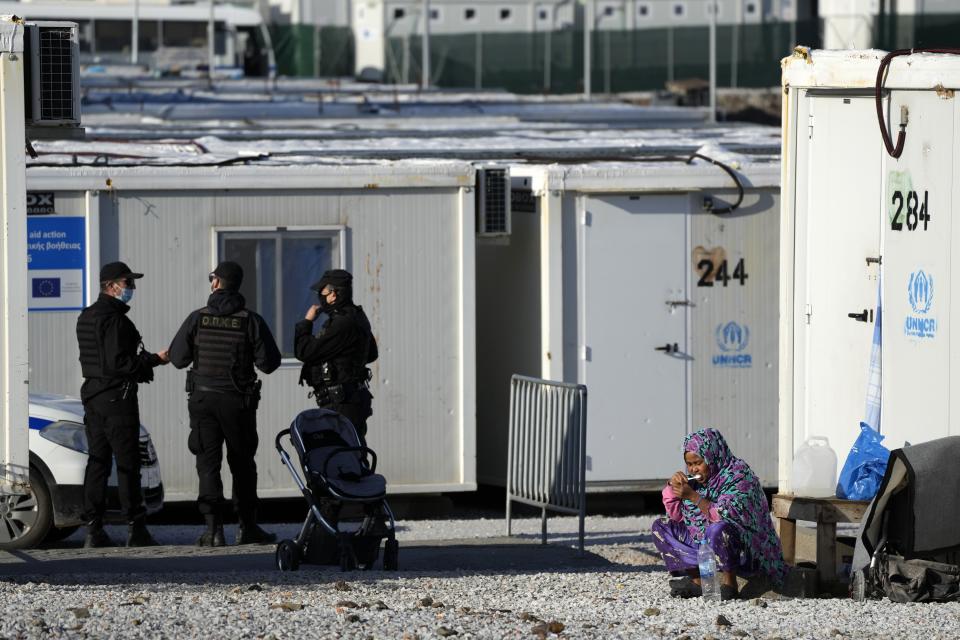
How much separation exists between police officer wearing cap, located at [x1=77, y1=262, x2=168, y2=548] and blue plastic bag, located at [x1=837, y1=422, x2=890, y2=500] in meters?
3.95

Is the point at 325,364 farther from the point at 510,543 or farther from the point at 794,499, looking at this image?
the point at 794,499

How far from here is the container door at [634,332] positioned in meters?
12.2

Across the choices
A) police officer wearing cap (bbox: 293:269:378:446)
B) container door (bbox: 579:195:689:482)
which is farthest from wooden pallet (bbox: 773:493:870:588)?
container door (bbox: 579:195:689:482)

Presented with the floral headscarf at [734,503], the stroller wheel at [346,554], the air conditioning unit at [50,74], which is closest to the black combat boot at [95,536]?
the stroller wheel at [346,554]

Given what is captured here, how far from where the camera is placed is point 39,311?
11.6 meters

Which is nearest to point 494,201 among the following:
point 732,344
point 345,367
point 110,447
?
point 732,344

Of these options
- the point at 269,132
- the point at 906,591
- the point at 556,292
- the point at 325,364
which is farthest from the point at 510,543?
the point at 269,132

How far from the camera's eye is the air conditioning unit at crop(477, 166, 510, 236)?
12023 millimetres

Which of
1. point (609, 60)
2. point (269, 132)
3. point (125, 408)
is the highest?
point (609, 60)

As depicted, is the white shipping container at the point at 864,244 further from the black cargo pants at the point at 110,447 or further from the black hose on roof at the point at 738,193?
the black cargo pants at the point at 110,447

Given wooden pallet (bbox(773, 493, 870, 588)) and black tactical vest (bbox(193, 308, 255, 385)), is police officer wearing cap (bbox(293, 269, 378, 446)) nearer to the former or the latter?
black tactical vest (bbox(193, 308, 255, 385))

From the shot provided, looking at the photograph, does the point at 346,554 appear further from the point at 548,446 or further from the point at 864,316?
the point at 864,316

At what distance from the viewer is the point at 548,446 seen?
10.8 metres

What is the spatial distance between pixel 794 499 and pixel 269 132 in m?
12.6
